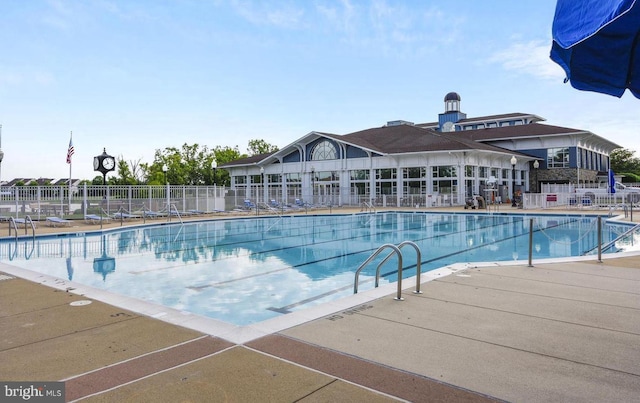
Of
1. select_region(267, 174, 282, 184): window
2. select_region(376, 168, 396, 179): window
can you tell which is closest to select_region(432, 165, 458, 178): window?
select_region(376, 168, 396, 179): window

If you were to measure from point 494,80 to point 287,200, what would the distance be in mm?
18499

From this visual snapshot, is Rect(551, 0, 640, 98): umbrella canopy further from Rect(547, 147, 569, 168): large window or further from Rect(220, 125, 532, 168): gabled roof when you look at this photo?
Rect(547, 147, 569, 168): large window

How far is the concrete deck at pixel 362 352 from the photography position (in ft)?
10.1

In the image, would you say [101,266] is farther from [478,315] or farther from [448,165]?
[448,165]

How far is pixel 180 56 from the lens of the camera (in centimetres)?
2219

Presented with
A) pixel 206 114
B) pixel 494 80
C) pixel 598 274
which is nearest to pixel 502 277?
pixel 598 274

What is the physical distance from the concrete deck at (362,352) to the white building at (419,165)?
2643cm

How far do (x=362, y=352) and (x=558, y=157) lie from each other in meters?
41.4

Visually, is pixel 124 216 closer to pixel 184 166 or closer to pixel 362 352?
pixel 362 352

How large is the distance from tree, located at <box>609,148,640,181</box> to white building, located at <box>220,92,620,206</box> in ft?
81.1

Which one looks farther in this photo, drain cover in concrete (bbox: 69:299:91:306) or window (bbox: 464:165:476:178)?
window (bbox: 464:165:476:178)

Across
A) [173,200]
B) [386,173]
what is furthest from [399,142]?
[173,200]

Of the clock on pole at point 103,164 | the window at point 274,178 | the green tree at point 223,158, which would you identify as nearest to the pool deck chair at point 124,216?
the clock on pole at point 103,164

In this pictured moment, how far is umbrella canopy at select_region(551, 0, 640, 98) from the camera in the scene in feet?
7.43
